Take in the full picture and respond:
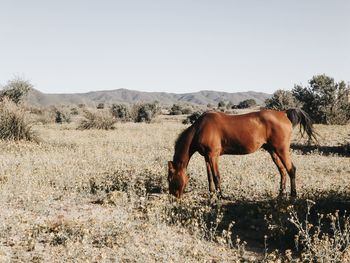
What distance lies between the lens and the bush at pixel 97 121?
24.6 meters

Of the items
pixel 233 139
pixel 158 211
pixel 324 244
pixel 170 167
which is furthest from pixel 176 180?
pixel 324 244

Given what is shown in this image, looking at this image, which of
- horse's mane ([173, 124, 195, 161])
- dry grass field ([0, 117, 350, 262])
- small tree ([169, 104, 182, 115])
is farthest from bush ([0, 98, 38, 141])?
small tree ([169, 104, 182, 115])

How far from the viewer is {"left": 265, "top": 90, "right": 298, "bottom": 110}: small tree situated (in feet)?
93.9

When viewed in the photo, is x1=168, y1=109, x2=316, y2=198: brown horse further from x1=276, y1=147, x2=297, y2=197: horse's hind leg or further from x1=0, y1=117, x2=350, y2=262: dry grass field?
x1=0, y1=117, x2=350, y2=262: dry grass field

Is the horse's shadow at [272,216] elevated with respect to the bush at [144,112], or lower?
lower

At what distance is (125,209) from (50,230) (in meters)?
1.74

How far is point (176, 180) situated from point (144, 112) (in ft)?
82.0

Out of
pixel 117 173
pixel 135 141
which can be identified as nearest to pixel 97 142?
pixel 135 141

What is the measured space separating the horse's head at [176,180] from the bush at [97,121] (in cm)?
1711

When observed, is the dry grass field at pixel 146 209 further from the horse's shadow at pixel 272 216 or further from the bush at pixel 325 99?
the bush at pixel 325 99

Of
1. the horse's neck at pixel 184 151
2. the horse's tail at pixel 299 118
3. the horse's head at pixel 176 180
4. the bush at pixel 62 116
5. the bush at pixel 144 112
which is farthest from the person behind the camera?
the bush at pixel 62 116

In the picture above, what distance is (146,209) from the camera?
744 centimetres

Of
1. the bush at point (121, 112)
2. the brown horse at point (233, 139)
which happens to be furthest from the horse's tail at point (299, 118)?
the bush at point (121, 112)

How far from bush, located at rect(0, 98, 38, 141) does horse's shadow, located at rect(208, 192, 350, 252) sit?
1193 cm
